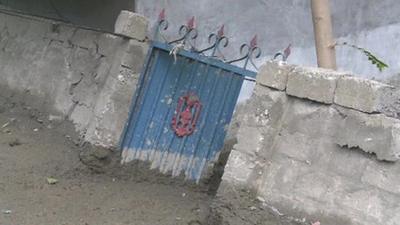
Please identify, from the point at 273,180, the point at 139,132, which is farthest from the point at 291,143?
the point at 139,132

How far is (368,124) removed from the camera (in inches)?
136

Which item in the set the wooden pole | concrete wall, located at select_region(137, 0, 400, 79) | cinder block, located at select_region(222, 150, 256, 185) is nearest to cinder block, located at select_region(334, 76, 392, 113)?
the wooden pole

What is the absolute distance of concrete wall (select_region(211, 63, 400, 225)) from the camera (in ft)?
11.2

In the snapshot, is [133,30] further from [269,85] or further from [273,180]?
[273,180]

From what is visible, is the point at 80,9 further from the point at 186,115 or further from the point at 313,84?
the point at 313,84

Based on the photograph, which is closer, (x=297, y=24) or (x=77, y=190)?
(x=77, y=190)

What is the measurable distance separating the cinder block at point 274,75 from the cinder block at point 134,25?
1.45m

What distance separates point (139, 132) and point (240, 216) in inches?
62.4

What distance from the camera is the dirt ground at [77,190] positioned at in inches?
172

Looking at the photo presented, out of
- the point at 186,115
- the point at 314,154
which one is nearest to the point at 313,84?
the point at 314,154

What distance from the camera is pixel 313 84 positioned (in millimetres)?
3674

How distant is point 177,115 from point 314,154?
1.72 m

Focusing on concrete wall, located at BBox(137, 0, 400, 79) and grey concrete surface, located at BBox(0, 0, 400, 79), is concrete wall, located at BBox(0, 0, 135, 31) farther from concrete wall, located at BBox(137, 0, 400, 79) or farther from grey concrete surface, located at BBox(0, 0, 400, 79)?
concrete wall, located at BBox(137, 0, 400, 79)

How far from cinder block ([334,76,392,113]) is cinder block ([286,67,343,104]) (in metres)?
0.05
